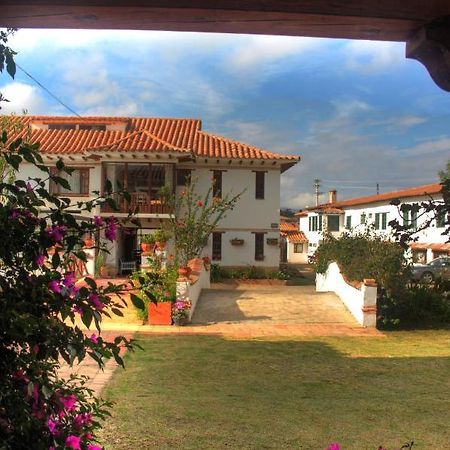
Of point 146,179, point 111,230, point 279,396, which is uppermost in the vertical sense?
point 146,179

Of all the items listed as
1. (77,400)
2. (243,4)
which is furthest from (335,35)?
(77,400)

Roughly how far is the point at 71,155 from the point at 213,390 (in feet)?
59.9

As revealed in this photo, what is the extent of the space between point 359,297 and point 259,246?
12.3 meters

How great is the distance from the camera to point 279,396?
5824mm

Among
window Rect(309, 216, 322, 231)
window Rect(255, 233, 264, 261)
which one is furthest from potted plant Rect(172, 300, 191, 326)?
window Rect(309, 216, 322, 231)

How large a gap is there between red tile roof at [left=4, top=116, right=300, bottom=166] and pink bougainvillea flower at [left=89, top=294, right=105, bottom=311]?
791 inches

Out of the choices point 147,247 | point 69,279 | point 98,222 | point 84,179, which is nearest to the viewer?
point 69,279

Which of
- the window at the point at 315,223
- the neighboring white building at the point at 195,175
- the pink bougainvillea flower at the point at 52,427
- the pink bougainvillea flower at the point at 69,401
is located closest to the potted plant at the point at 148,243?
the neighboring white building at the point at 195,175

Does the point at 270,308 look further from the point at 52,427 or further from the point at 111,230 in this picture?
the point at 52,427

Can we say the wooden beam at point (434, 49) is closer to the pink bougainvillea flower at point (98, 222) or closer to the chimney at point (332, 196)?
the pink bougainvillea flower at point (98, 222)

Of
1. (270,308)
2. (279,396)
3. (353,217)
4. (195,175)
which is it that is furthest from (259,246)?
(353,217)

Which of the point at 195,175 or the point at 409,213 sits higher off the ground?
the point at 195,175

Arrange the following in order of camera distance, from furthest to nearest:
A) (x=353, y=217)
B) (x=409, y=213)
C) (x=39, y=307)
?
(x=353, y=217) → (x=409, y=213) → (x=39, y=307)

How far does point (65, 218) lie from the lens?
1.85 meters
